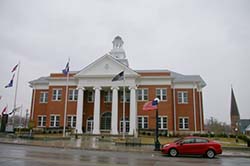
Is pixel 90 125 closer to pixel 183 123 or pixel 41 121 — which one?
pixel 41 121

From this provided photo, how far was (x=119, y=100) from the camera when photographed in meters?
42.1

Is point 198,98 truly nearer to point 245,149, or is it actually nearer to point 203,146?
point 245,149

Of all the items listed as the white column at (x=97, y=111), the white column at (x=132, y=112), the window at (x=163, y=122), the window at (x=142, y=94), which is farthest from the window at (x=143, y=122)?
the white column at (x=97, y=111)

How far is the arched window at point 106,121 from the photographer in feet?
138

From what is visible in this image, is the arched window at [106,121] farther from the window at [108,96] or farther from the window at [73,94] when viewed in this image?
the window at [73,94]

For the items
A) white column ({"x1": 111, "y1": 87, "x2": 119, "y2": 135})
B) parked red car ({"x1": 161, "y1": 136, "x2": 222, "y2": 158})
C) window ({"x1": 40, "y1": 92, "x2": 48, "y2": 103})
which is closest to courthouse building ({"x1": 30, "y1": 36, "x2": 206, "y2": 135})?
white column ({"x1": 111, "y1": 87, "x2": 119, "y2": 135})

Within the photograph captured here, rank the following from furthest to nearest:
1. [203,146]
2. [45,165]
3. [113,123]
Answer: [113,123]
[203,146]
[45,165]

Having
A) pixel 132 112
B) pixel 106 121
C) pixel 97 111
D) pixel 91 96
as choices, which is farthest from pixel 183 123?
pixel 91 96

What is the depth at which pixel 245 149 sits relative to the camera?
22547 mm

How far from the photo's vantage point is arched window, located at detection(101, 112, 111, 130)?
41.9 meters

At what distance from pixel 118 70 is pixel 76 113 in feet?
34.8

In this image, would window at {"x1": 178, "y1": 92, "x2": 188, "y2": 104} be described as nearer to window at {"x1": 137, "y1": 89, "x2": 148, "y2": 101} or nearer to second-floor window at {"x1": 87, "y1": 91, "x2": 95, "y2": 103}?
window at {"x1": 137, "y1": 89, "x2": 148, "y2": 101}

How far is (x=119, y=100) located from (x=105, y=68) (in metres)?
6.16

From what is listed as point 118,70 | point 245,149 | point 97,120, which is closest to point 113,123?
point 97,120
